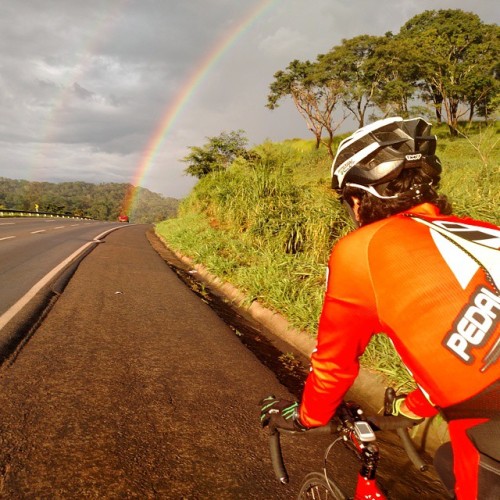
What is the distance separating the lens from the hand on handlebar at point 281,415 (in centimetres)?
133

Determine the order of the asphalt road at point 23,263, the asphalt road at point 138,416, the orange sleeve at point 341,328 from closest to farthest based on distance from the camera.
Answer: the orange sleeve at point 341,328, the asphalt road at point 138,416, the asphalt road at point 23,263

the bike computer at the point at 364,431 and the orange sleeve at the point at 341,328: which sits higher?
the orange sleeve at the point at 341,328

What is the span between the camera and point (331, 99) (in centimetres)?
3347

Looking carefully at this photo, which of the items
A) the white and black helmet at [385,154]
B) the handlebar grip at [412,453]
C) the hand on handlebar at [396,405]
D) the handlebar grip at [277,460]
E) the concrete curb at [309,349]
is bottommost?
the concrete curb at [309,349]

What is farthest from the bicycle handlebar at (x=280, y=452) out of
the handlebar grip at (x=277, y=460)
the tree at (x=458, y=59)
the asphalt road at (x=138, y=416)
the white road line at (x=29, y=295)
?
the tree at (x=458, y=59)

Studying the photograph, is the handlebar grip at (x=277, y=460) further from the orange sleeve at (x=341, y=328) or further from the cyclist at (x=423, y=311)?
the orange sleeve at (x=341, y=328)

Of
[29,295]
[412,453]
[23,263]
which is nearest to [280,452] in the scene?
[412,453]

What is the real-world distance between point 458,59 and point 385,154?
4375 cm

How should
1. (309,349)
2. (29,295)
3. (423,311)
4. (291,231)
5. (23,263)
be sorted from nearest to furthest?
(423,311) < (309,349) < (29,295) < (291,231) < (23,263)

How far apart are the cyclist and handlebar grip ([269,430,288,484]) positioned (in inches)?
4.3

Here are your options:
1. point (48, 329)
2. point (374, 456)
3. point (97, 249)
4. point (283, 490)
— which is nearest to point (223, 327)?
point (48, 329)

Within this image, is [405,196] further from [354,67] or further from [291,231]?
[354,67]

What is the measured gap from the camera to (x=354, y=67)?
31609 mm

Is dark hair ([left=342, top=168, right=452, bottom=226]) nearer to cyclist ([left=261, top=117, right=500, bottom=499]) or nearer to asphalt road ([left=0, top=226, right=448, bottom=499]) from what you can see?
cyclist ([left=261, top=117, right=500, bottom=499])
